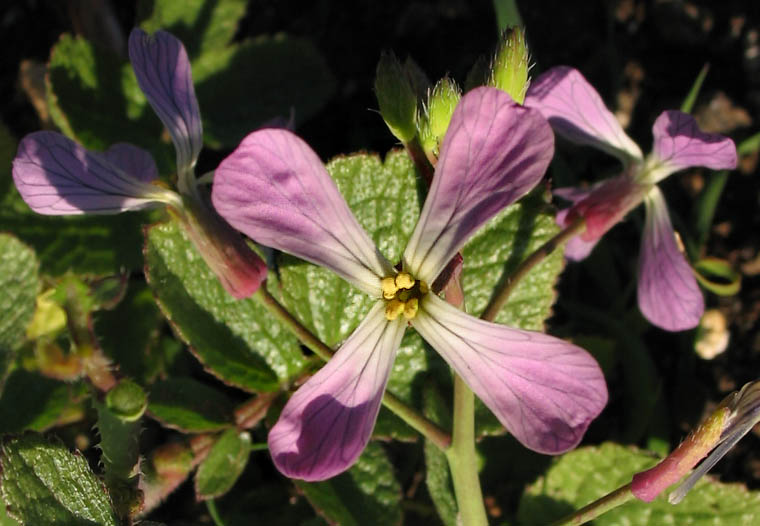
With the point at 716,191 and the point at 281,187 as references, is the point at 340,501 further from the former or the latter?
the point at 716,191

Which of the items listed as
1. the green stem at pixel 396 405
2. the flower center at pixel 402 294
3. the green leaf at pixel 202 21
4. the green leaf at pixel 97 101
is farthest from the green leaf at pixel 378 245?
the green leaf at pixel 202 21

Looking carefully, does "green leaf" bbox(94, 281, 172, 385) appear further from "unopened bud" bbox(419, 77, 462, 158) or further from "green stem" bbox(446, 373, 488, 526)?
"unopened bud" bbox(419, 77, 462, 158)

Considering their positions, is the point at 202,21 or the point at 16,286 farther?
the point at 202,21

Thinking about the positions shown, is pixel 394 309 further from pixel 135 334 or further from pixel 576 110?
pixel 135 334

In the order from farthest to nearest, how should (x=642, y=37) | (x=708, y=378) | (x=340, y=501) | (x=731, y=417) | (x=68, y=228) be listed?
1. (x=642, y=37)
2. (x=708, y=378)
3. (x=68, y=228)
4. (x=340, y=501)
5. (x=731, y=417)

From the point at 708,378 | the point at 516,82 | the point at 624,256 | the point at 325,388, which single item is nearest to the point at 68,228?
the point at 325,388

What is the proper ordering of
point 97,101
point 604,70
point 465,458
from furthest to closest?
point 604,70, point 97,101, point 465,458

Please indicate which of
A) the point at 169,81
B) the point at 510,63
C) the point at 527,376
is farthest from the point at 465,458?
the point at 169,81

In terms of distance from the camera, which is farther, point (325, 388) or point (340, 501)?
point (340, 501)
